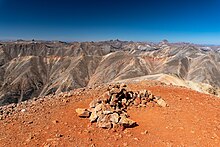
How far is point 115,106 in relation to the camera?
1370cm

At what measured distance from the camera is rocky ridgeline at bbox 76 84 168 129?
1193 cm

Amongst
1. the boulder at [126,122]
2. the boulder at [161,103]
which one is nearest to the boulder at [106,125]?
the boulder at [126,122]

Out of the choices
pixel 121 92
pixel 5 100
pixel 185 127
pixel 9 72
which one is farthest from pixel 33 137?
pixel 9 72

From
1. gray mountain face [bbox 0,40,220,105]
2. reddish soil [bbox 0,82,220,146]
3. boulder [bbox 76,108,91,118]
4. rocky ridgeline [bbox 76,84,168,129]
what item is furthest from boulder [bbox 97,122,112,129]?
gray mountain face [bbox 0,40,220,105]

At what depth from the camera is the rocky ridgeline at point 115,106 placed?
1193 centimetres

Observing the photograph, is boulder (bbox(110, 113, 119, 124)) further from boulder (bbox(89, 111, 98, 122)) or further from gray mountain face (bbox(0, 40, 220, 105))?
gray mountain face (bbox(0, 40, 220, 105))

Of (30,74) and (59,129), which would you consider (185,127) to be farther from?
(30,74)

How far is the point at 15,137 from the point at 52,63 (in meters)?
165

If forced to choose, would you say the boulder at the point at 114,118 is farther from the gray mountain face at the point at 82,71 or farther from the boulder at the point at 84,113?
the gray mountain face at the point at 82,71

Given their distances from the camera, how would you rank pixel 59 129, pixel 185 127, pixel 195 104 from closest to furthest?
pixel 59 129
pixel 185 127
pixel 195 104

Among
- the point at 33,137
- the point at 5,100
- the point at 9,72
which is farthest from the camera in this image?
the point at 9,72

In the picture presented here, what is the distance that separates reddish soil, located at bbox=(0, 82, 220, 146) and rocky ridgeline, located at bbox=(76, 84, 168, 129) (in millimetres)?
299

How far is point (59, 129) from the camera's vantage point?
38.1 feet

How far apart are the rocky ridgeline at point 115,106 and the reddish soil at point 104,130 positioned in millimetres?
299
